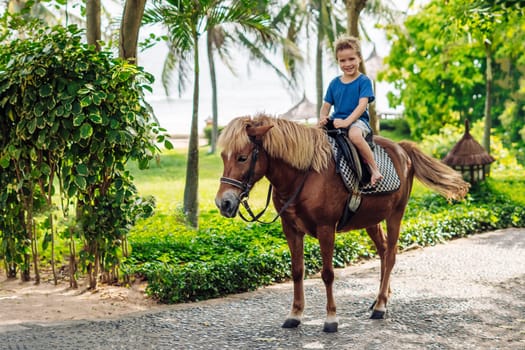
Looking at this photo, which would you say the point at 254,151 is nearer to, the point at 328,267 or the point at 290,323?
the point at 328,267

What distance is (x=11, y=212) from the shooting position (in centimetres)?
729

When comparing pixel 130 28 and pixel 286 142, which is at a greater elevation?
pixel 130 28

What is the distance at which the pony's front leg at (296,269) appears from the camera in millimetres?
5625

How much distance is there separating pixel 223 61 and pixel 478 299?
799 inches

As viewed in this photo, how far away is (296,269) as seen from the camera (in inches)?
222

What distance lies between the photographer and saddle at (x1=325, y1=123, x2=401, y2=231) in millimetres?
5539

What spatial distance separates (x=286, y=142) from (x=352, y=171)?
0.70 m

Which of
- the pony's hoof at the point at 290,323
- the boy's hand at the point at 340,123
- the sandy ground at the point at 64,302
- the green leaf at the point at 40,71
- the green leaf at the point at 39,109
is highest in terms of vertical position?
the green leaf at the point at 40,71

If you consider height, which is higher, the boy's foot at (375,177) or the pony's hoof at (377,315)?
the boy's foot at (375,177)

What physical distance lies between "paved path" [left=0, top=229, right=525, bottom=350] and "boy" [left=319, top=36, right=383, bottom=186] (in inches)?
50.1

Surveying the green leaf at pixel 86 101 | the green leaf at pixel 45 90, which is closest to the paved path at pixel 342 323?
the green leaf at pixel 86 101

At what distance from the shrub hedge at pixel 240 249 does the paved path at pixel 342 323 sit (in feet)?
0.74

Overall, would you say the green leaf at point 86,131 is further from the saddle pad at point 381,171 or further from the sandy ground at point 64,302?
the saddle pad at point 381,171

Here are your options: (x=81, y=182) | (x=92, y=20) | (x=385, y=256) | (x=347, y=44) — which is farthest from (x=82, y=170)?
(x=385, y=256)
